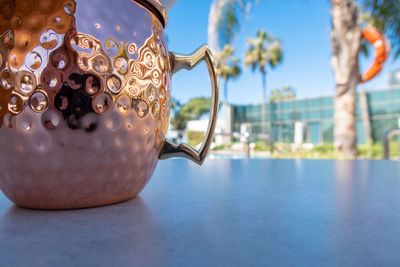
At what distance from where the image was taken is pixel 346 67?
2725 mm

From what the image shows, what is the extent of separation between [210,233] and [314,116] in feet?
30.6

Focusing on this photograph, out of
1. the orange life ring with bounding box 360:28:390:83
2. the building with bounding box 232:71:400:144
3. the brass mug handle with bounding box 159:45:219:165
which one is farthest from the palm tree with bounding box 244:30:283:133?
the brass mug handle with bounding box 159:45:219:165

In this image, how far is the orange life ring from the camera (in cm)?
370

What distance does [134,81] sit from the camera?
0.58 feet

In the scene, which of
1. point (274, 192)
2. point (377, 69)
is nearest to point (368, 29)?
point (377, 69)

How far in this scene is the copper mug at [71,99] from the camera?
0.16 metres

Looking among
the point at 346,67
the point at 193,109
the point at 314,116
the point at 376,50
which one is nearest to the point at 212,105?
the point at 346,67

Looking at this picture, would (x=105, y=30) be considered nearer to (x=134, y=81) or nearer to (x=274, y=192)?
(x=134, y=81)

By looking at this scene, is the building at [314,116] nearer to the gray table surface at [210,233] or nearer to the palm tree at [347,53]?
the palm tree at [347,53]

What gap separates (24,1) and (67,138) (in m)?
0.09

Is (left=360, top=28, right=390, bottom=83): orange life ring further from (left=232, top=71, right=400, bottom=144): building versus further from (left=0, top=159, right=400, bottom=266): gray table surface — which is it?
(left=0, top=159, right=400, bottom=266): gray table surface

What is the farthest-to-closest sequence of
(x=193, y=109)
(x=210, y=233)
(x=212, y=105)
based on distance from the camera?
(x=193, y=109), (x=212, y=105), (x=210, y=233)

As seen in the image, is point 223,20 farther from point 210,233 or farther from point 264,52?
point 264,52

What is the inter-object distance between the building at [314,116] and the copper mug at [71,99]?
7.77 metres
